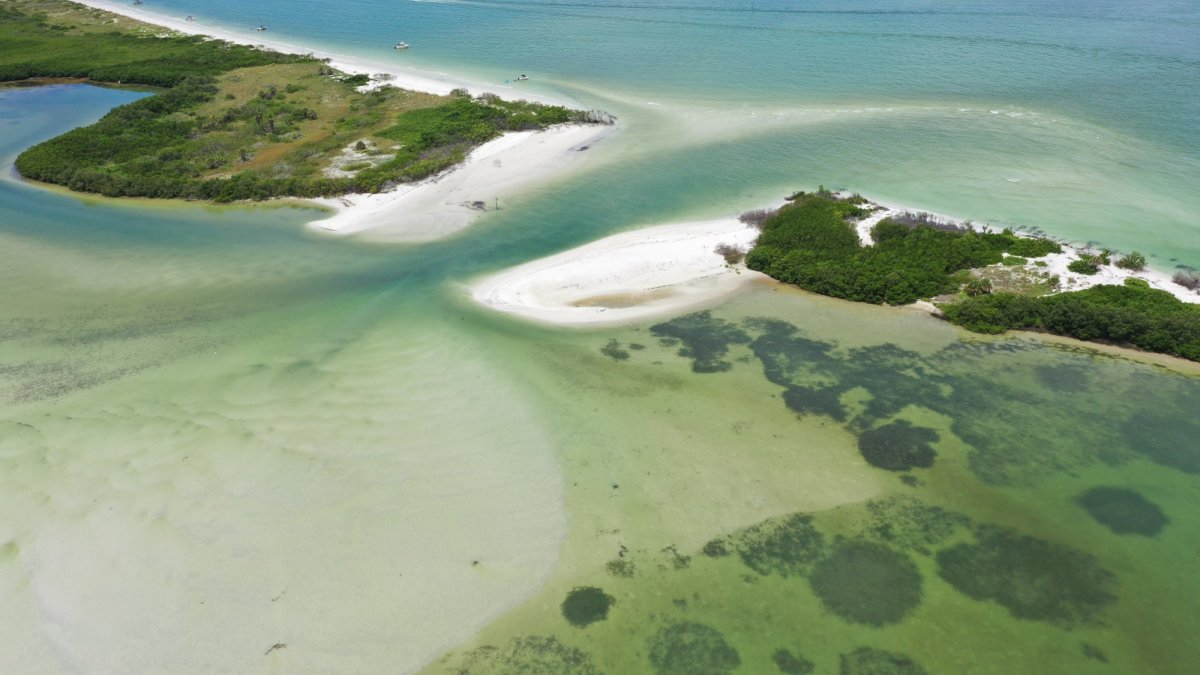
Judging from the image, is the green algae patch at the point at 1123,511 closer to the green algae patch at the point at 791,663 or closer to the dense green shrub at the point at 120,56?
the green algae patch at the point at 791,663

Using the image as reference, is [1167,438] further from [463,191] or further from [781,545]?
[463,191]

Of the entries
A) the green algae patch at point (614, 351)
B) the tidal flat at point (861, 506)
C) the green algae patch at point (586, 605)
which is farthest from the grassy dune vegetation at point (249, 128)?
the green algae patch at point (586, 605)

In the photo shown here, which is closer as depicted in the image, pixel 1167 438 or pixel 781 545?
pixel 781 545

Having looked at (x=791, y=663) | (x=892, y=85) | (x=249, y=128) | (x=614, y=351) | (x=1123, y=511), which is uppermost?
(x=892, y=85)

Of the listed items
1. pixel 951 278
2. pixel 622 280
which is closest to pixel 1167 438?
pixel 951 278

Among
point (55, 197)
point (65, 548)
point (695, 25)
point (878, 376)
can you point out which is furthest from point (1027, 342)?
point (695, 25)

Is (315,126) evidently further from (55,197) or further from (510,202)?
(510,202)

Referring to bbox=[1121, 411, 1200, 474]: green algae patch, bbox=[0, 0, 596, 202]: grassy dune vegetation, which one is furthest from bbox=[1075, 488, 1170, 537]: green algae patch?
bbox=[0, 0, 596, 202]: grassy dune vegetation
